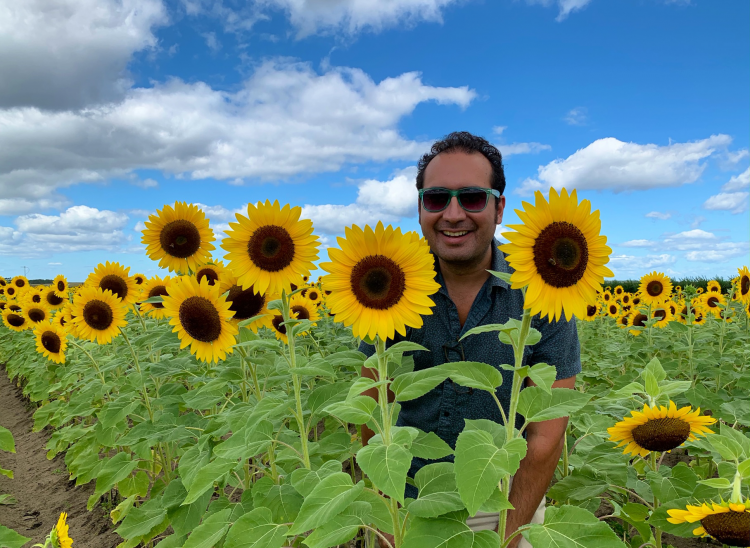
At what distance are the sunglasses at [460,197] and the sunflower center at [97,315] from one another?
4.09 meters

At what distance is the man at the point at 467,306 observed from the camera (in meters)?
3.40

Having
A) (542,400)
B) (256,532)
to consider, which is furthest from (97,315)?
(542,400)

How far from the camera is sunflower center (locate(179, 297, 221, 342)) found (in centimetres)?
367

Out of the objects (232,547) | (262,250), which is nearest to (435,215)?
(262,250)

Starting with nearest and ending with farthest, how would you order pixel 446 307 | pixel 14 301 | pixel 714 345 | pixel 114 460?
1. pixel 446 307
2. pixel 114 460
3. pixel 714 345
4. pixel 14 301

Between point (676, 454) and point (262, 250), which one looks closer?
point (262, 250)

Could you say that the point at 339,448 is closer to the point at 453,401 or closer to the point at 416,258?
the point at 453,401

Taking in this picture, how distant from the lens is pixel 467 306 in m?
3.80

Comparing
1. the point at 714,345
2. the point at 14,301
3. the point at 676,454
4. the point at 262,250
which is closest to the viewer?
the point at 262,250

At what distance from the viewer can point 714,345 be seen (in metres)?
8.81

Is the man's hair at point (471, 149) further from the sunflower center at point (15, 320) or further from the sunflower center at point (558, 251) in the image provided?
the sunflower center at point (15, 320)

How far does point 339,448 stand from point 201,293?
5.09 feet

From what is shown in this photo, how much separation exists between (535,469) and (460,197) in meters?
1.72

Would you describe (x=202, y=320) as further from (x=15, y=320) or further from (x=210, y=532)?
(x=15, y=320)
